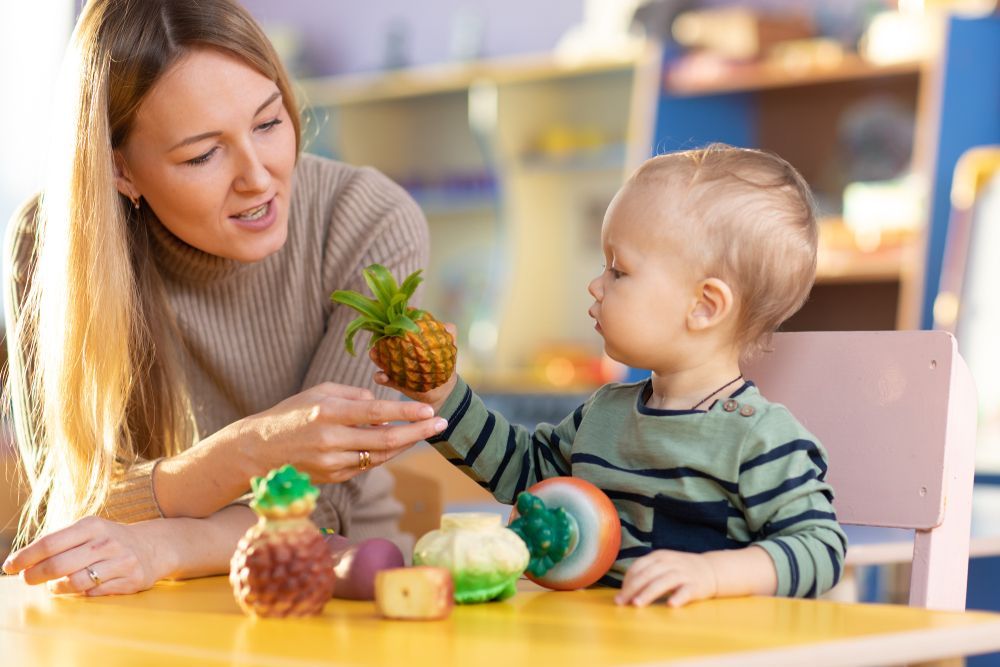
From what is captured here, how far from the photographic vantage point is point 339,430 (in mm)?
1260

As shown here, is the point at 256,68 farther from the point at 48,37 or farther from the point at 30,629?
the point at 48,37

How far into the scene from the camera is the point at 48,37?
648 cm

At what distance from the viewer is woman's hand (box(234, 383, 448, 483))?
123 cm

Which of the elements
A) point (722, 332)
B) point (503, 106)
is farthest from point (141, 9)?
point (503, 106)

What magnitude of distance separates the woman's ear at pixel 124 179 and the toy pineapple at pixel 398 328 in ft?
1.86

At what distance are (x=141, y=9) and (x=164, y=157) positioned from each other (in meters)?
0.17

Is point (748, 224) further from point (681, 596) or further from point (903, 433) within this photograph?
point (681, 596)

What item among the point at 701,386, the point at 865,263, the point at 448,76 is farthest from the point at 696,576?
the point at 448,76

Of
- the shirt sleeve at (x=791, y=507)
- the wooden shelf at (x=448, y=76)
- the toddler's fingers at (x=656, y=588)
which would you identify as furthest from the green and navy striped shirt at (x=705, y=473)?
the wooden shelf at (x=448, y=76)

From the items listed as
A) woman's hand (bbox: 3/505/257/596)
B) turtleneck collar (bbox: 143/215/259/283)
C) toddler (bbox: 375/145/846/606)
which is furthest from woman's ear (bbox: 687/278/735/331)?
turtleneck collar (bbox: 143/215/259/283)

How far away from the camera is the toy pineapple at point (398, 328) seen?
122 cm

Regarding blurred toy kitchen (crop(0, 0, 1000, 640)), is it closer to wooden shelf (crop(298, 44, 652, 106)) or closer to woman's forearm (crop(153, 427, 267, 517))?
wooden shelf (crop(298, 44, 652, 106))

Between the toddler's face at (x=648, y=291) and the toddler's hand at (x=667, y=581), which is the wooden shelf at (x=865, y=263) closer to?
the toddler's face at (x=648, y=291)

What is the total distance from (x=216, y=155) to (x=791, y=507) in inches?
31.3
